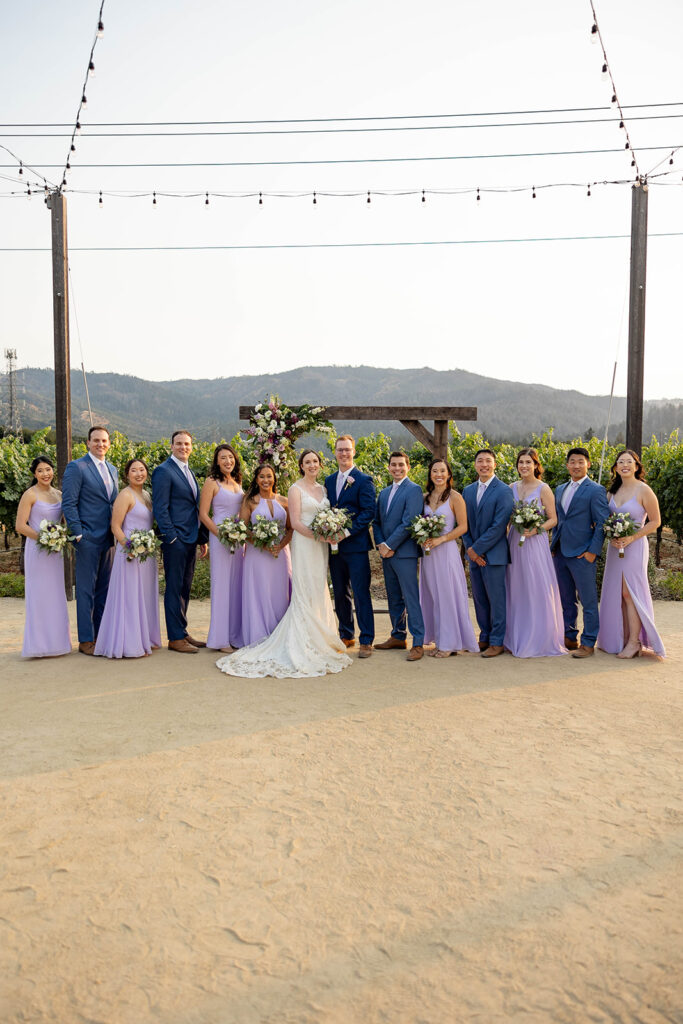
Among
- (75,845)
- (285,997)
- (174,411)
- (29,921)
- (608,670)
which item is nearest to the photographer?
(285,997)

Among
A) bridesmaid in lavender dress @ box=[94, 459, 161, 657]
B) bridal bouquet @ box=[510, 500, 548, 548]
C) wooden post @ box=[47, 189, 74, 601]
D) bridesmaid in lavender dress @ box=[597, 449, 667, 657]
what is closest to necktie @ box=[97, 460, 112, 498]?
bridesmaid in lavender dress @ box=[94, 459, 161, 657]

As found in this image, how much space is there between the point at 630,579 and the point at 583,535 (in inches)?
24.5

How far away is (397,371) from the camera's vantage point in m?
144

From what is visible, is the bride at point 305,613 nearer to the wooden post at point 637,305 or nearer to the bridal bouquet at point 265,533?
the bridal bouquet at point 265,533

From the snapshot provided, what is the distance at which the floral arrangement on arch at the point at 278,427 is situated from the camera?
8352 mm

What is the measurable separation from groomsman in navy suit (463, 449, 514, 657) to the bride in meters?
1.46

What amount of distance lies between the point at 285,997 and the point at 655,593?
9.91m

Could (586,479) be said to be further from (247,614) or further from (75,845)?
(75,845)

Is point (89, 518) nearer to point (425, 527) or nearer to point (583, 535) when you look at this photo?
point (425, 527)

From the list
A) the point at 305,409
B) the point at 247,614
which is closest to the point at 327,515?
the point at 247,614

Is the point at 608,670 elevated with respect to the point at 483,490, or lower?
lower

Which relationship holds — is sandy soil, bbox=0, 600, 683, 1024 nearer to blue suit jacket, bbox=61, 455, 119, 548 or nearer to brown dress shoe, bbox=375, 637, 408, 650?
brown dress shoe, bbox=375, 637, 408, 650

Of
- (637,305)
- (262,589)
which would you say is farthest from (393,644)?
(637,305)

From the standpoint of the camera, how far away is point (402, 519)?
7.31 m
